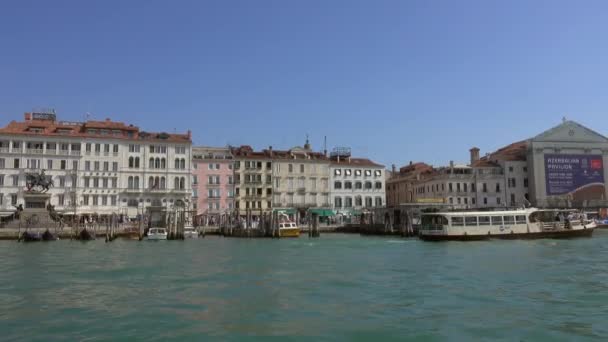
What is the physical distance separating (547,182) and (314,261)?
5263cm

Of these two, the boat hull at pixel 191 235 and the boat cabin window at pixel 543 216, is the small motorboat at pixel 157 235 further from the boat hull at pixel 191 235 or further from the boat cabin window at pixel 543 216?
the boat cabin window at pixel 543 216

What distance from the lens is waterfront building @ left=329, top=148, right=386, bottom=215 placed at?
217ft

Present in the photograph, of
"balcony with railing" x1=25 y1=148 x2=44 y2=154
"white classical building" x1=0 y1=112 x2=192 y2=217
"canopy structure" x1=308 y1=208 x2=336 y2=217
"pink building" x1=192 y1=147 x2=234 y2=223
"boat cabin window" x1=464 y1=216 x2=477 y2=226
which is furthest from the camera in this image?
"canopy structure" x1=308 y1=208 x2=336 y2=217

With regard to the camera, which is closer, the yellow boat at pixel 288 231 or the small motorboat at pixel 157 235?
Result: the small motorboat at pixel 157 235

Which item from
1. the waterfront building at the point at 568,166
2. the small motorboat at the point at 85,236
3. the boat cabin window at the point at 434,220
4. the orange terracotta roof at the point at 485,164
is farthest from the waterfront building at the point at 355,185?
the small motorboat at the point at 85,236

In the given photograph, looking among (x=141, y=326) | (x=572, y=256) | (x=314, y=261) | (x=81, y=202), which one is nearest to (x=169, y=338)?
(x=141, y=326)

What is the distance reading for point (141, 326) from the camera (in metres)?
10.8

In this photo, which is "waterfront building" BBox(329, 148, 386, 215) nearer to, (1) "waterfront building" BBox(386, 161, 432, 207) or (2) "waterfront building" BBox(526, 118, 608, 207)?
(1) "waterfront building" BBox(386, 161, 432, 207)

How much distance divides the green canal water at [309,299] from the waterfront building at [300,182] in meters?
40.3

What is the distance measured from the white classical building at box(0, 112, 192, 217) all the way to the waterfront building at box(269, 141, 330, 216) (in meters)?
11.6

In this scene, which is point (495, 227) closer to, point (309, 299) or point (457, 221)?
point (457, 221)

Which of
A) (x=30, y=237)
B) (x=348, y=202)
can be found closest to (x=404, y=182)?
(x=348, y=202)

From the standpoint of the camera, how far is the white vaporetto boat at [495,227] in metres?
36.9

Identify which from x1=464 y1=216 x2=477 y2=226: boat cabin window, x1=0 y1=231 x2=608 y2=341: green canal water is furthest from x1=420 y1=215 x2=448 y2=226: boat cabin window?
x1=0 y1=231 x2=608 y2=341: green canal water
